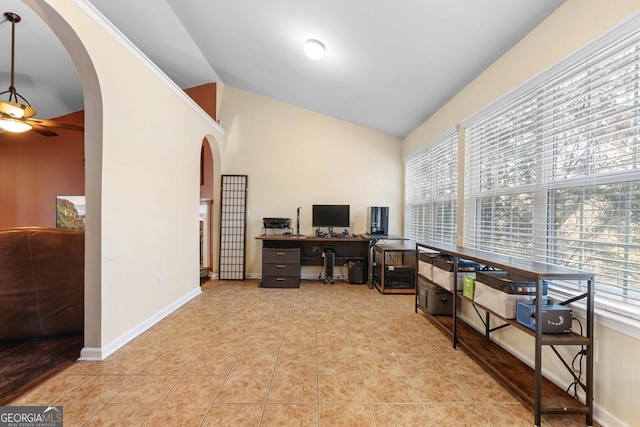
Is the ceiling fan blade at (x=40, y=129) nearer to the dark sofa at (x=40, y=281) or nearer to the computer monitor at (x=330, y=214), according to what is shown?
the dark sofa at (x=40, y=281)

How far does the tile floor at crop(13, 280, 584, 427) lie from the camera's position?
4.65 ft

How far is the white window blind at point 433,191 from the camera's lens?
10.2 ft

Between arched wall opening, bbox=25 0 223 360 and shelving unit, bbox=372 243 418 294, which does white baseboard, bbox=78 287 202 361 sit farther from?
shelving unit, bbox=372 243 418 294

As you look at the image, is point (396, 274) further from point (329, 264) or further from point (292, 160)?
point (292, 160)

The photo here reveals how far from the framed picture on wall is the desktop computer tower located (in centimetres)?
524

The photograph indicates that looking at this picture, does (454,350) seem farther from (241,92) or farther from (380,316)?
(241,92)

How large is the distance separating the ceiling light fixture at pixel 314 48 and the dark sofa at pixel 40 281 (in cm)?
281

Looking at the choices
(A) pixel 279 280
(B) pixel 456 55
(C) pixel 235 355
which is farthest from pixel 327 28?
(A) pixel 279 280

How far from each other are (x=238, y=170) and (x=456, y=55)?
11.9 feet

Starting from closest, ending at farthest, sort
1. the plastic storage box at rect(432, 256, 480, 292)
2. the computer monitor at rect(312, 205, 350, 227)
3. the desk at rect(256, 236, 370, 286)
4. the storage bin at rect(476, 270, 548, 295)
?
the storage bin at rect(476, 270, 548, 295), the plastic storage box at rect(432, 256, 480, 292), the computer monitor at rect(312, 205, 350, 227), the desk at rect(256, 236, 370, 286)

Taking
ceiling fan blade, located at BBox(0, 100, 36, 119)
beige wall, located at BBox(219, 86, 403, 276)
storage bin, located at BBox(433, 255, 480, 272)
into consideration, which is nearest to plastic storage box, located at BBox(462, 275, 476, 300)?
storage bin, located at BBox(433, 255, 480, 272)

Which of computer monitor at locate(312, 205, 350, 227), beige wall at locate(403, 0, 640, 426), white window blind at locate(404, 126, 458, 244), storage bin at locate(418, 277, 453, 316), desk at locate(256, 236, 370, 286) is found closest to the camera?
beige wall at locate(403, 0, 640, 426)

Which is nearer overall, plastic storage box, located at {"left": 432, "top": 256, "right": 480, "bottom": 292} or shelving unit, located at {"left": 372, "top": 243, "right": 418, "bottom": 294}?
plastic storage box, located at {"left": 432, "top": 256, "right": 480, "bottom": 292}

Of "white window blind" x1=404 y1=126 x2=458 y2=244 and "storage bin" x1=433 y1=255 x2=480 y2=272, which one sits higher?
"white window blind" x1=404 y1=126 x2=458 y2=244
